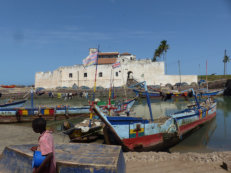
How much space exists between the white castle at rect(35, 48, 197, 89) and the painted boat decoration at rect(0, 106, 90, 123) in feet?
83.0

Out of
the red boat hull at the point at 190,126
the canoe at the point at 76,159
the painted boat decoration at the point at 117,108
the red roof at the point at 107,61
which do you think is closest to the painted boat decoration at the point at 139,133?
the red boat hull at the point at 190,126

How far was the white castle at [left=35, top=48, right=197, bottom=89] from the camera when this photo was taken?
4297 cm

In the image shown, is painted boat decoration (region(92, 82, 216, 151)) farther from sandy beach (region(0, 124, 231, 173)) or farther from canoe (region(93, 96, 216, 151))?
sandy beach (region(0, 124, 231, 173))

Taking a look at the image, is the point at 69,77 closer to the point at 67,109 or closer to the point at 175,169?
the point at 67,109

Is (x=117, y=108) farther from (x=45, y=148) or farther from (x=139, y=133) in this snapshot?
(x=45, y=148)

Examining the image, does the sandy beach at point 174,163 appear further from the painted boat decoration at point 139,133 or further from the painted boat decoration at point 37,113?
the painted boat decoration at point 37,113

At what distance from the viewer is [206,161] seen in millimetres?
5957

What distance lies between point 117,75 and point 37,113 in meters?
29.4

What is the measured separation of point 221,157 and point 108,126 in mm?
4279

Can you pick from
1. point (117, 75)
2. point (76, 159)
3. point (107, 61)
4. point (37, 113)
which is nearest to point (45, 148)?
point (76, 159)

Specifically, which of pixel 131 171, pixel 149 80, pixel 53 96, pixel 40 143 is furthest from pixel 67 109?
pixel 149 80

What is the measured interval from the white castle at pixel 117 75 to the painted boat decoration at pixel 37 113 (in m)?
25.3

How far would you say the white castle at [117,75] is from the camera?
1692 inches

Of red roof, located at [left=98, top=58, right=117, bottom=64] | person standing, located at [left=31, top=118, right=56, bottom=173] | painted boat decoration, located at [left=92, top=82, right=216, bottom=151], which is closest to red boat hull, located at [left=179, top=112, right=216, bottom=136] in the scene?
painted boat decoration, located at [left=92, top=82, right=216, bottom=151]
